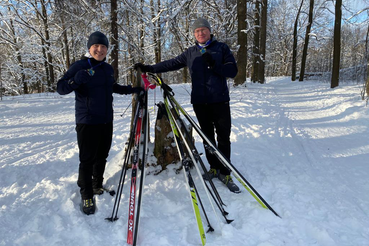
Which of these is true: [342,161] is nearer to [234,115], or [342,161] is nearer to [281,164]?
[281,164]

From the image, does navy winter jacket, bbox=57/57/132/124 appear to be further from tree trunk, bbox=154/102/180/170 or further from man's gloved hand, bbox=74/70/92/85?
tree trunk, bbox=154/102/180/170

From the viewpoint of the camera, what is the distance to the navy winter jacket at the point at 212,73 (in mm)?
3062

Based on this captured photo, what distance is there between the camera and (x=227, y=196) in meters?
3.11

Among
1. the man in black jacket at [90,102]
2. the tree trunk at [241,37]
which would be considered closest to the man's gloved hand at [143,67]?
the man in black jacket at [90,102]

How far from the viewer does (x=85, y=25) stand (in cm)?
952

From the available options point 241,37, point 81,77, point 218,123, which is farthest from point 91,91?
point 241,37

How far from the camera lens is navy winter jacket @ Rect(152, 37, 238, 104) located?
121 inches

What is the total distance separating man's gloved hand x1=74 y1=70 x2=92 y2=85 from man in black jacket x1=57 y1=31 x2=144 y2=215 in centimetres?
2

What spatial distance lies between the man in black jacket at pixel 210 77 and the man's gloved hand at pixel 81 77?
2.46 ft

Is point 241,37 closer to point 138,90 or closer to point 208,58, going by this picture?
point 208,58

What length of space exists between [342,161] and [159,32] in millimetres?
7566

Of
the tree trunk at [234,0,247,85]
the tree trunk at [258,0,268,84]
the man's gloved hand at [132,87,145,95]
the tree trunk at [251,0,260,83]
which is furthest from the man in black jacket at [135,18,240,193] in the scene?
the tree trunk at [258,0,268,84]

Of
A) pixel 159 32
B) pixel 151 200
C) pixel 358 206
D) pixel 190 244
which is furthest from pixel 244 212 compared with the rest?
pixel 159 32

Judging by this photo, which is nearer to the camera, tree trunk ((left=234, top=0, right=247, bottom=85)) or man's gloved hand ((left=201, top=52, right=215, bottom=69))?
man's gloved hand ((left=201, top=52, right=215, bottom=69))
